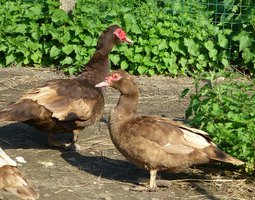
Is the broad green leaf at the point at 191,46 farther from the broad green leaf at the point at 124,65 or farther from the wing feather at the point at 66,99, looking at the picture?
the wing feather at the point at 66,99

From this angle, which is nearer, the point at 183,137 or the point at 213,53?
the point at 183,137

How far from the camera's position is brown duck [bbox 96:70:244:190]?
583 cm

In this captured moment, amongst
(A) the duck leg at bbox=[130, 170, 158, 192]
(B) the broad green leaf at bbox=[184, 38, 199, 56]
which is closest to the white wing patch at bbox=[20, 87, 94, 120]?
(A) the duck leg at bbox=[130, 170, 158, 192]

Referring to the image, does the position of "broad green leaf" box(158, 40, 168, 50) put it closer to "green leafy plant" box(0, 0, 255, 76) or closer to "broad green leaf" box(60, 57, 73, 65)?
"green leafy plant" box(0, 0, 255, 76)

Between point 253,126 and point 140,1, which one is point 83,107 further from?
point 140,1

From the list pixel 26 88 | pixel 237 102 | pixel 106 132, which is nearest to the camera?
pixel 237 102

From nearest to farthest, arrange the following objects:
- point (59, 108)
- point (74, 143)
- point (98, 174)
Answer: point (98, 174) < point (59, 108) < point (74, 143)

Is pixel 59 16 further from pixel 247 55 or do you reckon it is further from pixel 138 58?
pixel 247 55

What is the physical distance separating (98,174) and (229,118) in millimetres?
1353

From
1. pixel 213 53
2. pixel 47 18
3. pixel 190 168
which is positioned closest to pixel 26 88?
pixel 47 18

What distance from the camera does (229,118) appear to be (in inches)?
248

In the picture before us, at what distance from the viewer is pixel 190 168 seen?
6.49 meters

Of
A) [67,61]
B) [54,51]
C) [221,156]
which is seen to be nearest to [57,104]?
[221,156]

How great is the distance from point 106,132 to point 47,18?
126 inches
